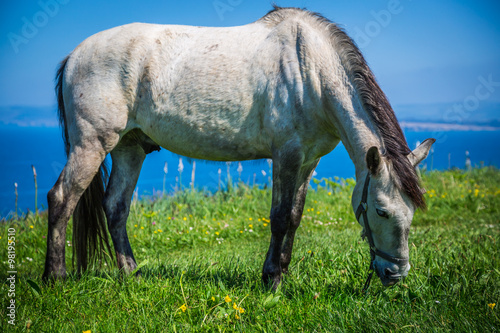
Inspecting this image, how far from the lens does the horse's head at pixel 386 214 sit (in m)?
3.08

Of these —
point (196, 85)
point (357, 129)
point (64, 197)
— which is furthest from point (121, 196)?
point (357, 129)

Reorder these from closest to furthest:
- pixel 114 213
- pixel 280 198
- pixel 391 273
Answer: pixel 391 273 → pixel 280 198 → pixel 114 213

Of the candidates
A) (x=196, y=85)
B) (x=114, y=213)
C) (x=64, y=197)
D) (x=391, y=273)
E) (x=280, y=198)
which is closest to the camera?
(x=391, y=273)

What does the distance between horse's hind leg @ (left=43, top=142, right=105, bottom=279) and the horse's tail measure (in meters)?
0.36

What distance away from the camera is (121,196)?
14.0ft

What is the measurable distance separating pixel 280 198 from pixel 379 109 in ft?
3.48

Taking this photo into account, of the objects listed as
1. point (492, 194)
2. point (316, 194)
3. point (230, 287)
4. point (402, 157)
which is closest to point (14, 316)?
point (230, 287)

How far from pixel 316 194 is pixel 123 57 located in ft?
17.5

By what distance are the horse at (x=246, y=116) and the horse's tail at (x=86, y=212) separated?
1 centimetres

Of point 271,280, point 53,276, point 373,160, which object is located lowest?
point 53,276

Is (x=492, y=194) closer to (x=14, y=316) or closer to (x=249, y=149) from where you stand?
(x=249, y=149)

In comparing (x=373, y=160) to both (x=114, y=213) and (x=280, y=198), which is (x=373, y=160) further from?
(x=114, y=213)

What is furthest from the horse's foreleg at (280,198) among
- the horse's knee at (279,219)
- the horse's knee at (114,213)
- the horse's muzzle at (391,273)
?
the horse's knee at (114,213)

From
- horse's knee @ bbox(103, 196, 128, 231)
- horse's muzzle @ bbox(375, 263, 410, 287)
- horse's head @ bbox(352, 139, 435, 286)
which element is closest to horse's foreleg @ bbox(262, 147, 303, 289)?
horse's head @ bbox(352, 139, 435, 286)
